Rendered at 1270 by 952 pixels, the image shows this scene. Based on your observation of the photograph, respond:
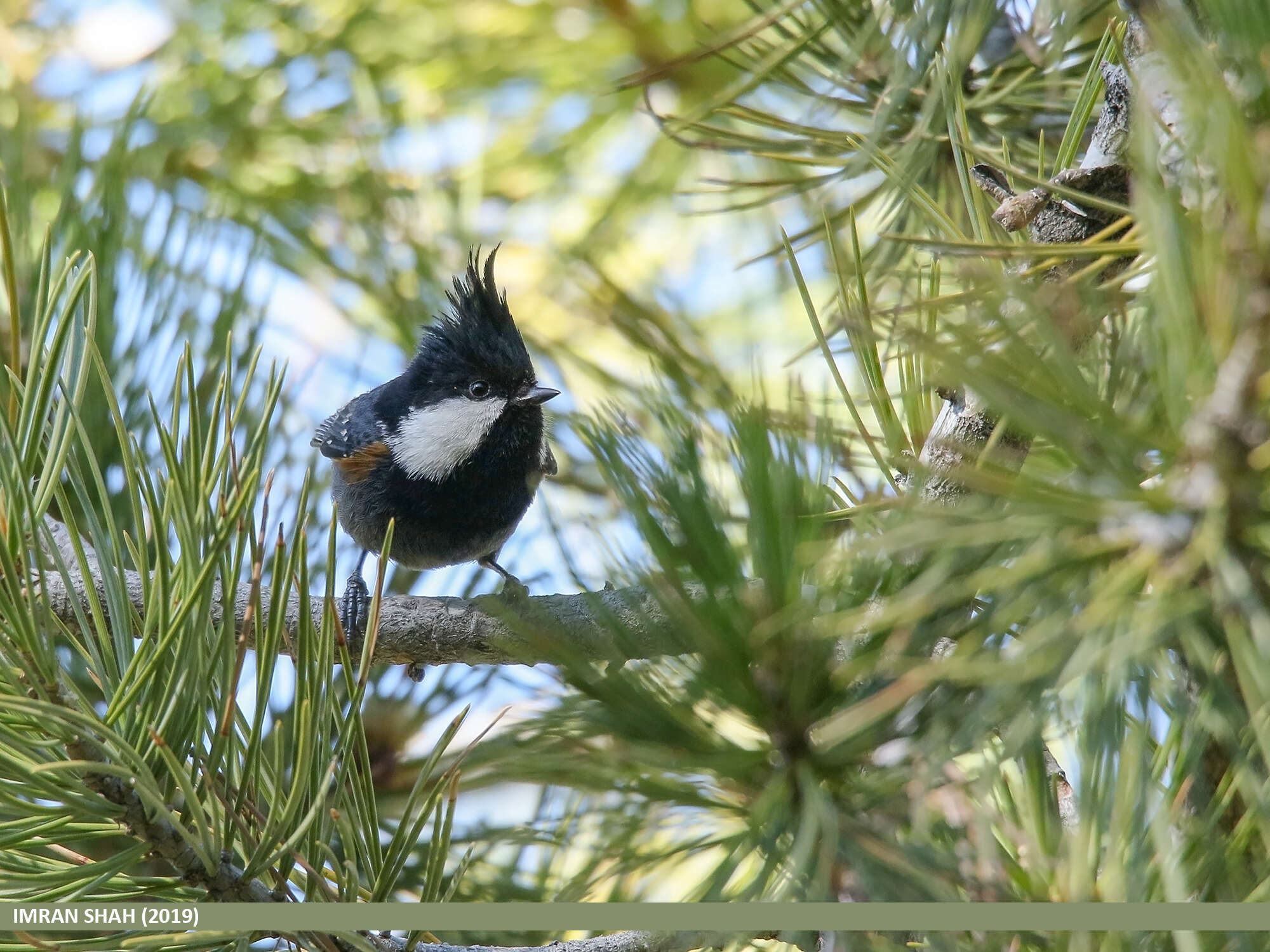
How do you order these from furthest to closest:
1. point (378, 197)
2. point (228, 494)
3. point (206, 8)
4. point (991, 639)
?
point (206, 8) → point (378, 197) → point (228, 494) → point (991, 639)

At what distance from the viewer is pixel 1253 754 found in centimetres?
62

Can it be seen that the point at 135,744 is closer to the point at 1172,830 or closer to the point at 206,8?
the point at 1172,830

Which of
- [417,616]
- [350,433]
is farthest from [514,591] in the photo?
[350,433]

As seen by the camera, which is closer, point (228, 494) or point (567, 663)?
Answer: point (567, 663)

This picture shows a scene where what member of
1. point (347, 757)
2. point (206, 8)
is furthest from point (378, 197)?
point (347, 757)

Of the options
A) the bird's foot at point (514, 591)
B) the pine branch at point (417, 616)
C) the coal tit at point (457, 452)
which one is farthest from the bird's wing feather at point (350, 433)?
the pine branch at point (417, 616)

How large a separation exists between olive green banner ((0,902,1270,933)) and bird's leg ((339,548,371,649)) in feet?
4.31

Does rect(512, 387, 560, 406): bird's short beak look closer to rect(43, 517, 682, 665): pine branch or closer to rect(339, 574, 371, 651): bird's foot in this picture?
rect(339, 574, 371, 651): bird's foot

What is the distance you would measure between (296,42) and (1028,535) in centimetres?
228

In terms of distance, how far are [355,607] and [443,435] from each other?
0.42 m

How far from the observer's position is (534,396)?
2285mm

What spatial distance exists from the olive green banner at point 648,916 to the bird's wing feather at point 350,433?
1.60 metres

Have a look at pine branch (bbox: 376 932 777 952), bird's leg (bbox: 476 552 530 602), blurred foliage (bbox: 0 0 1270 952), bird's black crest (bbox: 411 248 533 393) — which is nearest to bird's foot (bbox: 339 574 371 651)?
bird's leg (bbox: 476 552 530 602)

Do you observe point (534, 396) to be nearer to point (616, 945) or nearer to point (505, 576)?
point (505, 576)
